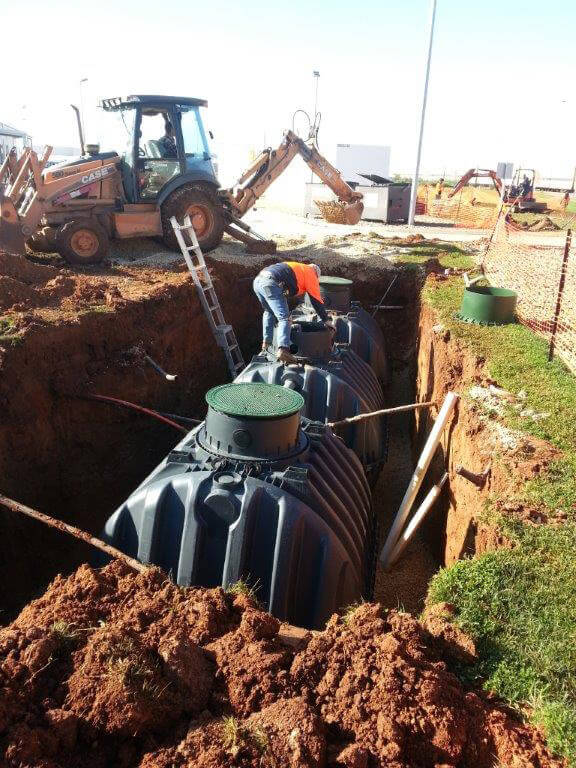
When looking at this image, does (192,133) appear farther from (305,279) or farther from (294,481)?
(294,481)

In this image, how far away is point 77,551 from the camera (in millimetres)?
7027

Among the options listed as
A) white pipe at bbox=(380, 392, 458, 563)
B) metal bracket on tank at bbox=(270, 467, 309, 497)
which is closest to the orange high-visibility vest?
white pipe at bbox=(380, 392, 458, 563)

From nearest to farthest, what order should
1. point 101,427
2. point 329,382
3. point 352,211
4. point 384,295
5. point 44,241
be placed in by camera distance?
1. point 329,382
2. point 101,427
3. point 44,241
4. point 384,295
5. point 352,211

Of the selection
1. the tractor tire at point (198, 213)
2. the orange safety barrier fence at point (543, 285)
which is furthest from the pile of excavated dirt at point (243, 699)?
the tractor tire at point (198, 213)

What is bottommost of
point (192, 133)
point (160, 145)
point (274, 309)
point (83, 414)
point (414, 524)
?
point (414, 524)

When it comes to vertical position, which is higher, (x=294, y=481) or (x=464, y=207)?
(x=464, y=207)

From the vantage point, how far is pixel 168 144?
12.7 m

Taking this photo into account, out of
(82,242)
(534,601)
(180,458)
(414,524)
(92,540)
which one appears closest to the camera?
(534,601)

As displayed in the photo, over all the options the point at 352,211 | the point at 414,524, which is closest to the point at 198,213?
the point at 352,211

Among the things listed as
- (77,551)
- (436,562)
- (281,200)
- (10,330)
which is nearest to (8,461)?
(77,551)

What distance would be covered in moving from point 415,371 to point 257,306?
13.0 ft

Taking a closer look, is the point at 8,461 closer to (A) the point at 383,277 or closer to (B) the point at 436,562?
(B) the point at 436,562

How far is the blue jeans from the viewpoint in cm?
737

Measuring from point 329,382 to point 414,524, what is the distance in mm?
2039
